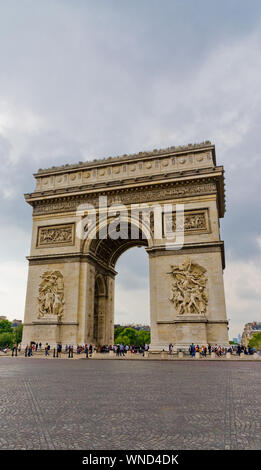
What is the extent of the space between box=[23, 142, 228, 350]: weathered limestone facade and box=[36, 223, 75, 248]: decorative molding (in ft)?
0.27

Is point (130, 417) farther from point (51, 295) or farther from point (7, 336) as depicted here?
point (7, 336)

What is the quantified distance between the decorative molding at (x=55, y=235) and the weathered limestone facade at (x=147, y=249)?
83 millimetres

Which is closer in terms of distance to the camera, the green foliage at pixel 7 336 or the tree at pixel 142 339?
the green foliage at pixel 7 336

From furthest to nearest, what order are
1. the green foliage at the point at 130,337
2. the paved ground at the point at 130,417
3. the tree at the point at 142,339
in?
the tree at the point at 142,339 → the green foliage at the point at 130,337 → the paved ground at the point at 130,417

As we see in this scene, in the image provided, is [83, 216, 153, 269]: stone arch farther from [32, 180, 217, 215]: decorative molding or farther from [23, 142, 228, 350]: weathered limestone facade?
[32, 180, 217, 215]: decorative molding

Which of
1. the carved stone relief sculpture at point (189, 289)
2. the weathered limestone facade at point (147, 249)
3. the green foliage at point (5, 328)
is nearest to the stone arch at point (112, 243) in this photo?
the weathered limestone facade at point (147, 249)

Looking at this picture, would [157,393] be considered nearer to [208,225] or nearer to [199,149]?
[208,225]

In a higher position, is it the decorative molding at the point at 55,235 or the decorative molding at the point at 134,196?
the decorative molding at the point at 134,196

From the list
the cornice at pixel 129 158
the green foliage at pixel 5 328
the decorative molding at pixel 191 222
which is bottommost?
the green foliage at pixel 5 328

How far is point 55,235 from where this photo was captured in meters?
28.0

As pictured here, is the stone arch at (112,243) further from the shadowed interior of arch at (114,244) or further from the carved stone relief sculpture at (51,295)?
the carved stone relief sculpture at (51,295)

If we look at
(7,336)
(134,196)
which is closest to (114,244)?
(134,196)

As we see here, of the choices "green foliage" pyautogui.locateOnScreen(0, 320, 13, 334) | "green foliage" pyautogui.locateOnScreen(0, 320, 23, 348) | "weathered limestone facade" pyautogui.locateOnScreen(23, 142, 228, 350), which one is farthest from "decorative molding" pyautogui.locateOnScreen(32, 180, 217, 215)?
"green foliage" pyautogui.locateOnScreen(0, 320, 13, 334)

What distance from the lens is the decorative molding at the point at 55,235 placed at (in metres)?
27.5
